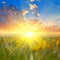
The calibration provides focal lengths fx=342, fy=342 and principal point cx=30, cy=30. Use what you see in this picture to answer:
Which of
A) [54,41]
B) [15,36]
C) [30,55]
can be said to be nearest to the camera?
[30,55]

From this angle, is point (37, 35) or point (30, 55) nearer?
point (30, 55)

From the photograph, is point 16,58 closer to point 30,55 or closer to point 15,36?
point 30,55

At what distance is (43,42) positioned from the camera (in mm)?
4398

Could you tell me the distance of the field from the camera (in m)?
4.34

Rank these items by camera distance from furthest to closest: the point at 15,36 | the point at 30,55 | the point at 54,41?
the point at 15,36
the point at 54,41
the point at 30,55

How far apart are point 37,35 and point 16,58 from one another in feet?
2.84

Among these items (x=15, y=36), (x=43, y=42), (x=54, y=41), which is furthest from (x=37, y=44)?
(x=15, y=36)

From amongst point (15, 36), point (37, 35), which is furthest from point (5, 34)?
point (37, 35)

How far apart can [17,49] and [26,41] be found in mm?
417

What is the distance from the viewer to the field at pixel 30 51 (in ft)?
14.2

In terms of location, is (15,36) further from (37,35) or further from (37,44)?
(37,44)

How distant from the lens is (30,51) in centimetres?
435

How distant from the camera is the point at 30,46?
441 cm

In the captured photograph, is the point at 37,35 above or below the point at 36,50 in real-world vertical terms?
above
